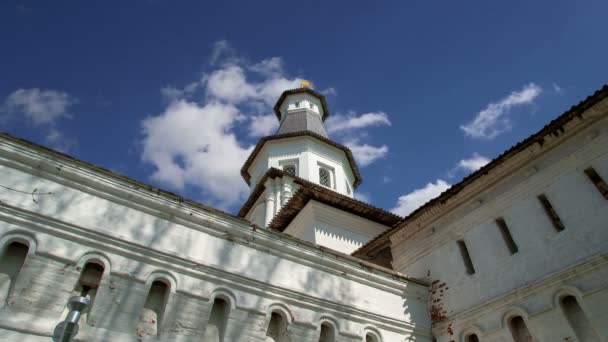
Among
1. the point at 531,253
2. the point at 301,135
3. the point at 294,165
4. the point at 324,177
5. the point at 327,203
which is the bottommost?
the point at 531,253

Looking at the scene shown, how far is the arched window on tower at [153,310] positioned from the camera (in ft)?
20.6

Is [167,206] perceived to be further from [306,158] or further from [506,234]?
[306,158]

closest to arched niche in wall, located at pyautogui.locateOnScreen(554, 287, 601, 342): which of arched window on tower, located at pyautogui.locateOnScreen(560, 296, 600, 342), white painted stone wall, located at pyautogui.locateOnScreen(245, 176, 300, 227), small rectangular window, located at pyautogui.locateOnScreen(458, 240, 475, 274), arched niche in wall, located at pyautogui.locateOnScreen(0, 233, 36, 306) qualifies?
arched window on tower, located at pyautogui.locateOnScreen(560, 296, 600, 342)

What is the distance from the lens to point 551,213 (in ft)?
26.2

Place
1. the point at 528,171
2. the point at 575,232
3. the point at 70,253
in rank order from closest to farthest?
the point at 70,253 → the point at 575,232 → the point at 528,171

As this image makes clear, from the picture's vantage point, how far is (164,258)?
6.95 metres

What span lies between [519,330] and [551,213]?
222cm

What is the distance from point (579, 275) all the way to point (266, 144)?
18.3m

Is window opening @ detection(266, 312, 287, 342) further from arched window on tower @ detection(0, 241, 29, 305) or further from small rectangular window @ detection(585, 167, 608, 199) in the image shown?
small rectangular window @ detection(585, 167, 608, 199)

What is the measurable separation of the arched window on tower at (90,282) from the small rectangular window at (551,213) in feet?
25.6

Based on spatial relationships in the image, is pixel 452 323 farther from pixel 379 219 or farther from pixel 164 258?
pixel 379 219

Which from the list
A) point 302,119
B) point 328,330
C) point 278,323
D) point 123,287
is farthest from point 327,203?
point 302,119

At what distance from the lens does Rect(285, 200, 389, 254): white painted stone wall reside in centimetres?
1488

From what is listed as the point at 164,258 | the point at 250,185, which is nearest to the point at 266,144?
the point at 250,185
